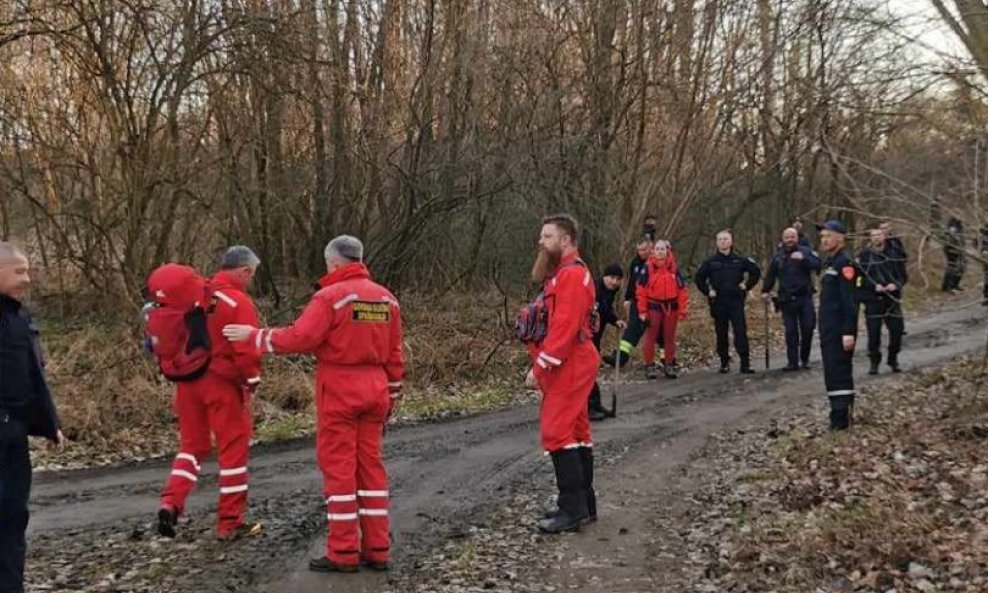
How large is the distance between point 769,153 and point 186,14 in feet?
54.5

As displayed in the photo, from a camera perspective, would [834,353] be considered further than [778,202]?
No

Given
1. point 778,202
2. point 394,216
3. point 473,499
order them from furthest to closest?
point 778,202
point 394,216
point 473,499

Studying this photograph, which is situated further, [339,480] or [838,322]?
[838,322]

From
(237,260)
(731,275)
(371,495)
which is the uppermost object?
(237,260)

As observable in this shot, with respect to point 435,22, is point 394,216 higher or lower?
lower

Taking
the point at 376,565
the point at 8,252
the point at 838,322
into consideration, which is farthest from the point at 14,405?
the point at 838,322

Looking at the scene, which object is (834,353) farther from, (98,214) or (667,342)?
(98,214)

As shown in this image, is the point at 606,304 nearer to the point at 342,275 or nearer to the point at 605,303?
the point at 605,303

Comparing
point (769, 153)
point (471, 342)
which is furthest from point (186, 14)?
point (769, 153)

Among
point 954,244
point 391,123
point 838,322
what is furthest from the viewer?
point 391,123

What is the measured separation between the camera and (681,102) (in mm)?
19859

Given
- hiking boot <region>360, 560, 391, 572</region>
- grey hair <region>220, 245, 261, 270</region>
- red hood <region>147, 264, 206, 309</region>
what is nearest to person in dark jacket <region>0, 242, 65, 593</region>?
red hood <region>147, 264, 206, 309</region>

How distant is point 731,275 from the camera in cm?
1509

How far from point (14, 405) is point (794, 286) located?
12077mm
